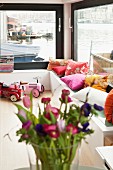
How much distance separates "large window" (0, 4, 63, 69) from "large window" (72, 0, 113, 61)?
41 cm

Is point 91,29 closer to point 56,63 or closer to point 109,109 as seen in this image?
point 56,63

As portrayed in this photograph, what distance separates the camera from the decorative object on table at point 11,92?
5.32 meters

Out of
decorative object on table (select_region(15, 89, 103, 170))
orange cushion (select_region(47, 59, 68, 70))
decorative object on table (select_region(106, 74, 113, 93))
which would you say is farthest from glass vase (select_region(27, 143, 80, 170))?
orange cushion (select_region(47, 59, 68, 70))

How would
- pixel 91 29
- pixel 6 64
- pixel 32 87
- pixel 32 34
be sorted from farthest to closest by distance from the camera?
1. pixel 32 34
2. pixel 6 64
3. pixel 32 87
4. pixel 91 29

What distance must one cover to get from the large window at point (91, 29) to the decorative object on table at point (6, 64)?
126cm

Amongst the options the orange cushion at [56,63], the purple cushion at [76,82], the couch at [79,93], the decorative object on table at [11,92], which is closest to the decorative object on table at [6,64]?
the couch at [79,93]

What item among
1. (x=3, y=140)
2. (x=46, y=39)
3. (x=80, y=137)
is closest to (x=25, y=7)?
(x=46, y=39)

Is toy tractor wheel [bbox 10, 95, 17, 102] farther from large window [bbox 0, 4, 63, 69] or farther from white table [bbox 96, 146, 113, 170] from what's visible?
white table [bbox 96, 146, 113, 170]

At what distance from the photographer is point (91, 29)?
534 centimetres

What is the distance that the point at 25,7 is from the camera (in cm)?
604

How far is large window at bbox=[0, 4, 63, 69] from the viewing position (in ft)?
20.1

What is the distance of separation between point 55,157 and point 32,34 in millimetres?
5287

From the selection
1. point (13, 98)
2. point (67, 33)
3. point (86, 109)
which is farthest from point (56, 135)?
point (67, 33)

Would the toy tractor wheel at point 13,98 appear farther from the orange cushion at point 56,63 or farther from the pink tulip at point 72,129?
the pink tulip at point 72,129
